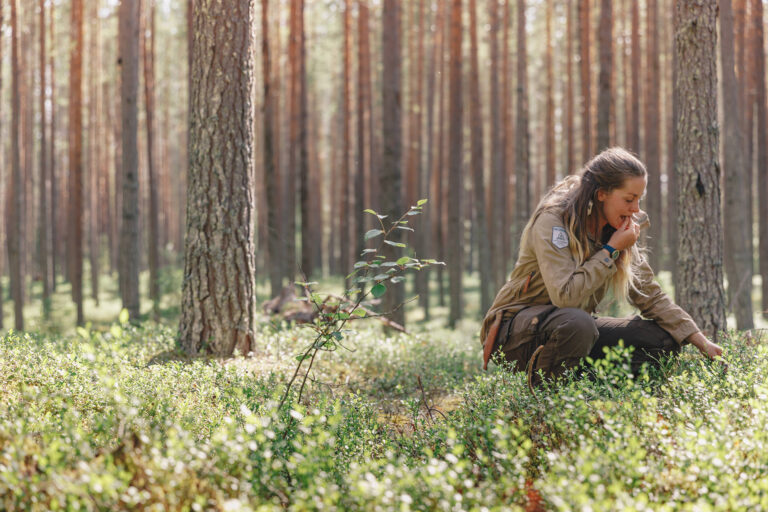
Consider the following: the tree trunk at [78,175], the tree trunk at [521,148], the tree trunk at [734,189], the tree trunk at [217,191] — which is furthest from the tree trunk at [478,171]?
the tree trunk at [217,191]

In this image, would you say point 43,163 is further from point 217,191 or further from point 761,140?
point 761,140

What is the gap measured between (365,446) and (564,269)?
170cm

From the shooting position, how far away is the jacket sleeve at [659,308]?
407cm

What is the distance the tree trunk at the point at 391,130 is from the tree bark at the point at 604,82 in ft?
11.3

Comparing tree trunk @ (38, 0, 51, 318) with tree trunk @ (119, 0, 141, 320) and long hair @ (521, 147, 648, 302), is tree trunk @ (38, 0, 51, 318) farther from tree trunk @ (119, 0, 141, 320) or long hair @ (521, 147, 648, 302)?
long hair @ (521, 147, 648, 302)

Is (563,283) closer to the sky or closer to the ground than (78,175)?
closer to the ground

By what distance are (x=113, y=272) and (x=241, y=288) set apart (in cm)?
2433

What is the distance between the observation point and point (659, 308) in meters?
4.16

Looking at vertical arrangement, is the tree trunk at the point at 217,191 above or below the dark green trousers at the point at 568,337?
above

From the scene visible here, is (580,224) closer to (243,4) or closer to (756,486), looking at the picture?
(756,486)

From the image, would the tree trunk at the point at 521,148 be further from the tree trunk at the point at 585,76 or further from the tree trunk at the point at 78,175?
the tree trunk at the point at 78,175

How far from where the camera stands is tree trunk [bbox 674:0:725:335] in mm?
5688

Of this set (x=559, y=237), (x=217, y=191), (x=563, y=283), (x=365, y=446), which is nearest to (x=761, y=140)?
(x=559, y=237)

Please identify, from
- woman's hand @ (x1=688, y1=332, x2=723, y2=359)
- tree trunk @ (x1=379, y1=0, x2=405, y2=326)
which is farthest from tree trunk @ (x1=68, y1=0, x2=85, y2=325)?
woman's hand @ (x1=688, y1=332, x2=723, y2=359)
